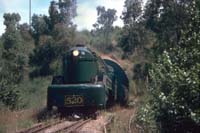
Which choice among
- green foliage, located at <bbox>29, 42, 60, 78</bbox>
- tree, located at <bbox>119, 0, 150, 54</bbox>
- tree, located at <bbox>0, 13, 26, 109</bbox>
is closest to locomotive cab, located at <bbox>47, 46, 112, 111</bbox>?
tree, located at <bbox>0, 13, 26, 109</bbox>

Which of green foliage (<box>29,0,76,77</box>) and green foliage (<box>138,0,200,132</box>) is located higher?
green foliage (<box>29,0,76,77</box>)

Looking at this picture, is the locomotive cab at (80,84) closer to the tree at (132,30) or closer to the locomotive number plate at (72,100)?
the locomotive number plate at (72,100)

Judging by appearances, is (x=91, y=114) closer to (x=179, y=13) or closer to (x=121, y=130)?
(x=121, y=130)

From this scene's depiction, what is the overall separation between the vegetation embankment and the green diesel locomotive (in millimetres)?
1671

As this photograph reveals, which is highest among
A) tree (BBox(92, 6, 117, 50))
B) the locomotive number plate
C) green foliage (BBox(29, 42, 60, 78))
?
tree (BBox(92, 6, 117, 50))

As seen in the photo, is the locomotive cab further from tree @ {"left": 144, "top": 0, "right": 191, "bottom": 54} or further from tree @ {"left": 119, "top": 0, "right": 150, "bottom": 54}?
tree @ {"left": 119, "top": 0, "right": 150, "bottom": 54}

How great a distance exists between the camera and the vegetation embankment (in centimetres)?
1063

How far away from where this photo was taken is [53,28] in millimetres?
55250

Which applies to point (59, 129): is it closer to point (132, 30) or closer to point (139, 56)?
point (139, 56)

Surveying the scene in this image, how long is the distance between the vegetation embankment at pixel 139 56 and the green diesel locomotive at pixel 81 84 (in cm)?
167

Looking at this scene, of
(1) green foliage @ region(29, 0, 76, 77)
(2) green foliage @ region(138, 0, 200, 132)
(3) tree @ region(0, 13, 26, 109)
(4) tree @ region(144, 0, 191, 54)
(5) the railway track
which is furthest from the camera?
(1) green foliage @ region(29, 0, 76, 77)

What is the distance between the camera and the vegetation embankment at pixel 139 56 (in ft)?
34.9

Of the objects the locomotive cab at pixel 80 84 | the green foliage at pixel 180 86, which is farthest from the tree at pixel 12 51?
the green foliage at pixel 180 86

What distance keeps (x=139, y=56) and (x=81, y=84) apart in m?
20.8
